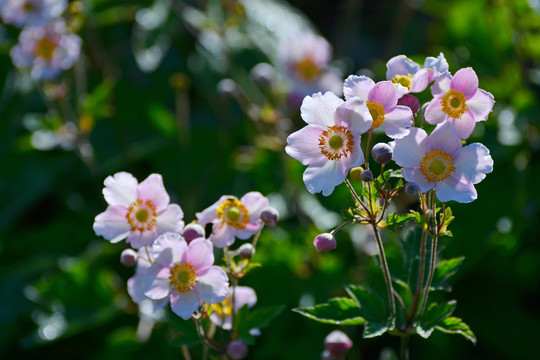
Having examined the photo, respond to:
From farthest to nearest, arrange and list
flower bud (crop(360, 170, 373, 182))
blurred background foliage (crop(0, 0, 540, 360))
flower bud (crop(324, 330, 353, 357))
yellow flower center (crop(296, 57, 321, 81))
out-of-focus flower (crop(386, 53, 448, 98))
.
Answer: yellow flower center (crop(296, 57, 321, 81)) → blurred background foliage (crop(0, 0, 540, 360)) → flower bud (crop(324, 330, 353, 357)) → out-of-focus flower (crop(386, 53, 448, 98)) → flower bud (crop(360, 170, 373, 182))

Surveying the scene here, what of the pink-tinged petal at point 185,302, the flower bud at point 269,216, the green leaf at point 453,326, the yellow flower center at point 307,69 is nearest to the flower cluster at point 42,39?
the yellow flower center at point 307,69

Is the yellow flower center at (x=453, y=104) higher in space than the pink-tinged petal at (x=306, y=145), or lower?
higher

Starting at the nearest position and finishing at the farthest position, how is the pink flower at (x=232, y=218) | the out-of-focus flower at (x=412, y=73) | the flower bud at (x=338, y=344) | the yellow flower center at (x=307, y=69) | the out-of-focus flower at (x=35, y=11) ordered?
1. the out-of-focus flower at (x=412, y=73)
2. the pink flower at (x=232, y=218)
3. the flower bud at (x=338, y=344)
4. the out-of-focus flower at (x=35, y=11)
5. the yellow flower center at (x=307, y=69)

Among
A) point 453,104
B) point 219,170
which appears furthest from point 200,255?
point 219,170

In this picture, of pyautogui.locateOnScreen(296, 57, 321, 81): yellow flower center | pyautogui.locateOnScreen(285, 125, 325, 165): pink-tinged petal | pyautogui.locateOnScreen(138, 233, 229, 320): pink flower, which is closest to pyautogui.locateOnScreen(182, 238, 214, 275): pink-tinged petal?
pyautogui.locateOnScreen(138, 233, 229, 320): pink flower

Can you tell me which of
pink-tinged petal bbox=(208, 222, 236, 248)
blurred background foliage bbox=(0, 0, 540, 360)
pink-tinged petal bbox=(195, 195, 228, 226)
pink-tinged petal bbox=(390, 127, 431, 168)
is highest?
pink-tinged petal bbox=(390, 127, 431, 168)

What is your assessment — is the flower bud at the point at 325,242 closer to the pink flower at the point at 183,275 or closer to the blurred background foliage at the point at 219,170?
the pink flower at the point at 183,275

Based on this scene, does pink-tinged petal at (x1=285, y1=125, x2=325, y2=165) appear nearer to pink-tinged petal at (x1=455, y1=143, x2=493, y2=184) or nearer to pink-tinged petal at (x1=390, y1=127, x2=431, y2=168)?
pink-tinged petal at (x1=390, y1=127, x2=431, y2=168)

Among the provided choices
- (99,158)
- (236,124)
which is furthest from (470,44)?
(99,158)
